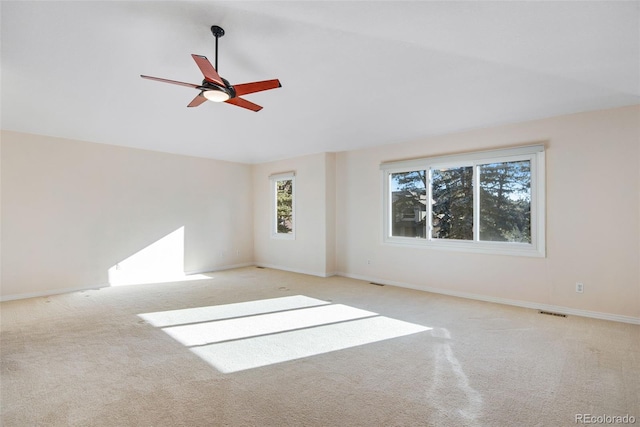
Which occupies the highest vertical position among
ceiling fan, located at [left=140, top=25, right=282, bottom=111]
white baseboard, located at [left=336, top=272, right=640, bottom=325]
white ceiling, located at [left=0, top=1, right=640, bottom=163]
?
white ceiling, located at [left=0, top=1, right=640, bottom=163]

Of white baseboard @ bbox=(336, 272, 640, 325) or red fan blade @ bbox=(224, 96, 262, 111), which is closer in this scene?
red fan blade @ bbox=(224, 96, 262, 111)

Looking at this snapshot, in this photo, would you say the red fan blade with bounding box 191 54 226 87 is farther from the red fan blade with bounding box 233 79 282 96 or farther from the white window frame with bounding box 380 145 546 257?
the white window frame with bounding box 380 145 546 257

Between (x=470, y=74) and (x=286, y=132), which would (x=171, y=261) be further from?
(x=470, y=74)

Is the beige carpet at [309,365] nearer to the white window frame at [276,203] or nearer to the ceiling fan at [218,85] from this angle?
the ceiling fan at [218,85]

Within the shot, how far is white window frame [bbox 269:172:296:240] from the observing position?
22.6ft

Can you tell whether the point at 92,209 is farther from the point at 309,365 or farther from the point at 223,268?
the point at 309,365

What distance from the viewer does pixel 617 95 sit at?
3.35 metres

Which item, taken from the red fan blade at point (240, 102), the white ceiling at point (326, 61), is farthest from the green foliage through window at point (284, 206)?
the red fan blade at point (240, 102)

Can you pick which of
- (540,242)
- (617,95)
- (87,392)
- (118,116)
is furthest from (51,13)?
(540,242)

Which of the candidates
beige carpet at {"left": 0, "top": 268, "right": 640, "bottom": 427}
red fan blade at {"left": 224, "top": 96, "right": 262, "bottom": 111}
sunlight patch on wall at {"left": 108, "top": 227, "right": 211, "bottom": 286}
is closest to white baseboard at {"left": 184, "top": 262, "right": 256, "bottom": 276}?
Answer: sunlight patch on wall at {"left": 108, "top": 227, "right": 211, "bottom": 286}

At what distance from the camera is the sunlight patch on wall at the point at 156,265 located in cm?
566

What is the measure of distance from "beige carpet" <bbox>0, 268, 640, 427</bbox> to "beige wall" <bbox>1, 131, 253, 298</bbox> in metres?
0.78

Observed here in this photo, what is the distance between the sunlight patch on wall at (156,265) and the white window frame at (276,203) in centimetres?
184

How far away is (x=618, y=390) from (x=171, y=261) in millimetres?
6557
